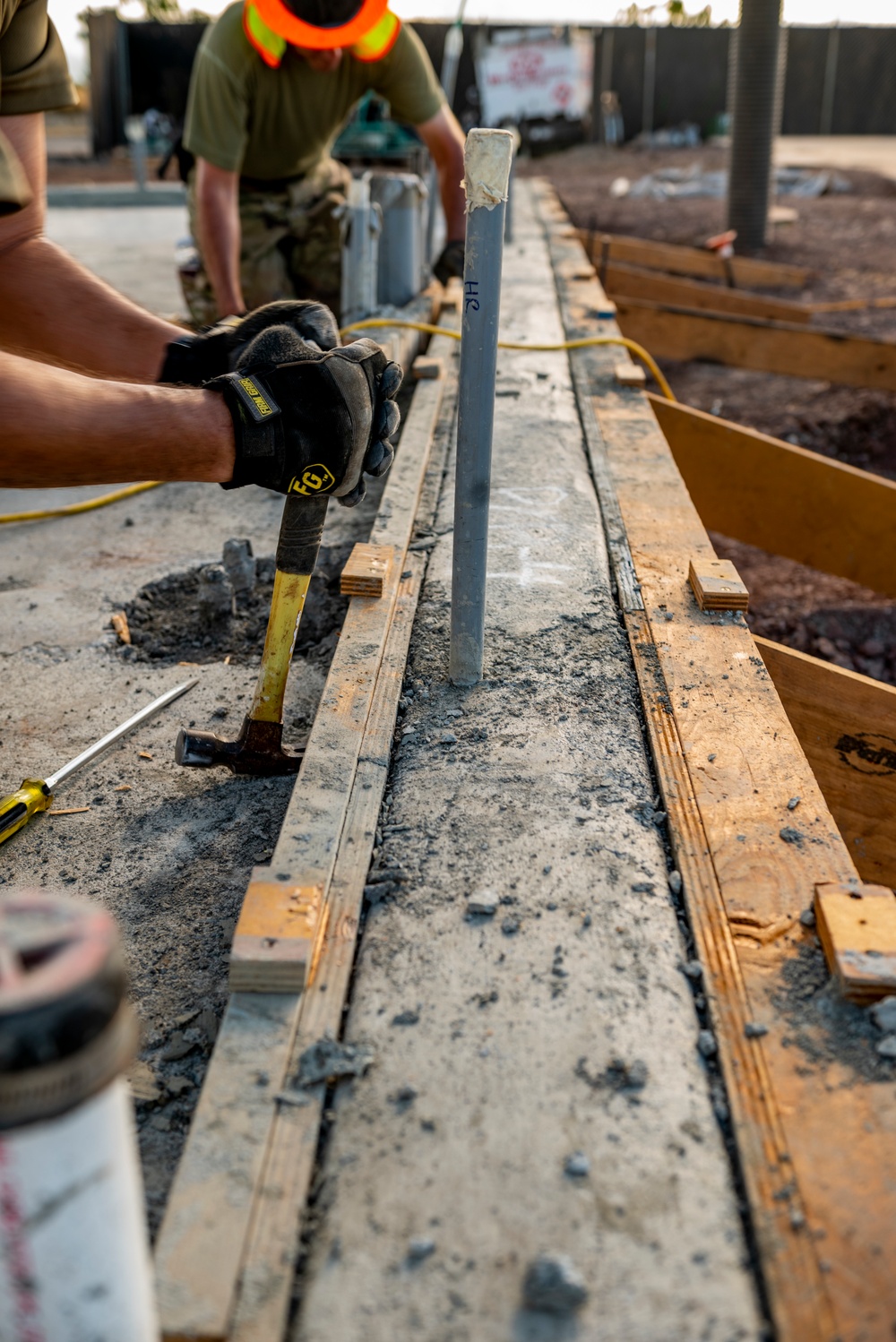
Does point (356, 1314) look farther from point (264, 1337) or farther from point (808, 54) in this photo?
point (808, 54)

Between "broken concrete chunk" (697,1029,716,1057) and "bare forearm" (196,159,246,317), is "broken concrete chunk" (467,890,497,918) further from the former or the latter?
"bare forearm" (196,159,246,317)

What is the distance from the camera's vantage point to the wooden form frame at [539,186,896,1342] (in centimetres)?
100

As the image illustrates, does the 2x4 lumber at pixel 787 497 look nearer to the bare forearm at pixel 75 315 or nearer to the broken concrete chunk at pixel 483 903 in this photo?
the bare forearm at pixel 75 315

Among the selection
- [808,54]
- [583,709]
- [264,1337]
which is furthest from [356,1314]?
[808,54]

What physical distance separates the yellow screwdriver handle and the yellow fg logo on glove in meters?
0.76

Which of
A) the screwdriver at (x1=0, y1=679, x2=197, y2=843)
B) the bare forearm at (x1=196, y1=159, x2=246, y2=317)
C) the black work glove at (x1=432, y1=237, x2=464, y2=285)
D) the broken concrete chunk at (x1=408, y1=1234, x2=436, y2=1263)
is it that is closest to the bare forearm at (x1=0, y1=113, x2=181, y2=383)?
the screwdriver at (x1=0, y1=679, x2=197, y2=843)

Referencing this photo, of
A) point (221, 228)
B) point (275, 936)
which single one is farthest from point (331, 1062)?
point (221, 228)

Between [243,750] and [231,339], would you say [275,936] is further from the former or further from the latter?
[231,339]

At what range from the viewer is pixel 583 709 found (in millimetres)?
1879

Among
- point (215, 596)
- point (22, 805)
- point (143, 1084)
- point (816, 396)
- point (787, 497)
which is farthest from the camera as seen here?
point (816, 396)

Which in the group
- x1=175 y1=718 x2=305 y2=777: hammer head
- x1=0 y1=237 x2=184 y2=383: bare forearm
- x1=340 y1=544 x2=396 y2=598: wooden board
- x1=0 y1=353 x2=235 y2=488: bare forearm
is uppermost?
x1=0 y1=237 x2=184 y2=383: bare forearm

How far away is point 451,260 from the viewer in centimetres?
459

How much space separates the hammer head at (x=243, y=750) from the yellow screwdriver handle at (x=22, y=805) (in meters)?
0.26

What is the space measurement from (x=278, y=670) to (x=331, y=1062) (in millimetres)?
915
